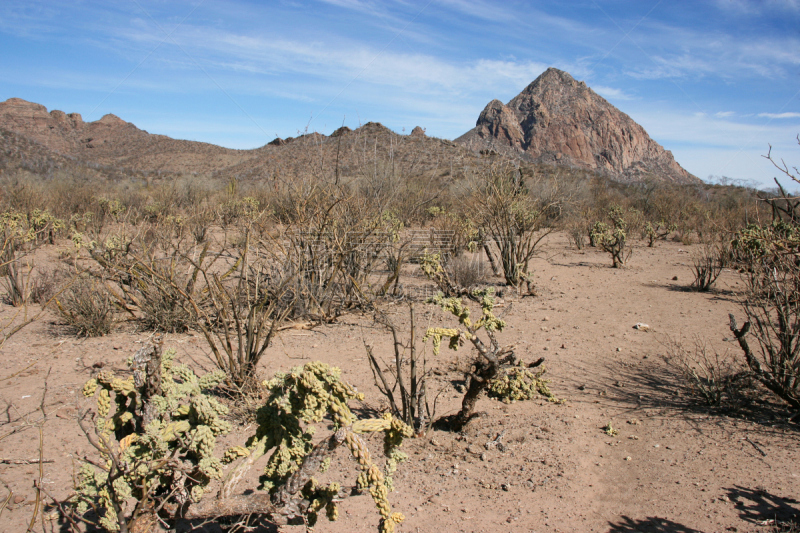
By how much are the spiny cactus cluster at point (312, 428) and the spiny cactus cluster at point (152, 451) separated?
223 mm

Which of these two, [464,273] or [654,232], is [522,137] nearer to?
[654,232]

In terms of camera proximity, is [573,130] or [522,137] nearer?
[573,130]

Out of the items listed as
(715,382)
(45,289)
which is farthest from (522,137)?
(715,382)

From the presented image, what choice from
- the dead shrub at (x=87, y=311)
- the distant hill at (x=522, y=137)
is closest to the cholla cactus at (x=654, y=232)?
the dead shrub at (x=87, y=311)

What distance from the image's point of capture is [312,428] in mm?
2076

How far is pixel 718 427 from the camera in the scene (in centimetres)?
350

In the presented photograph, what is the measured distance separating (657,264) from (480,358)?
8.85 metres

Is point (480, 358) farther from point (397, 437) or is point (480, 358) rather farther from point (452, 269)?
point (452, 269)

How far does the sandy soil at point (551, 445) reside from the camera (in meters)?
2.63

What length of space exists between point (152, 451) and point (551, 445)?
263 centimetres

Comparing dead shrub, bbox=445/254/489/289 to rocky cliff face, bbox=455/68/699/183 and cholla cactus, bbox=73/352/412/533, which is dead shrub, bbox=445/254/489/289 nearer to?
cholla cactus, bbox=73/352/412/533

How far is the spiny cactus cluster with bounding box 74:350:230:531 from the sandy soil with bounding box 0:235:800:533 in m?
0.57

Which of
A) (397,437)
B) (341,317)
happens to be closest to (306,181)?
(341,317)

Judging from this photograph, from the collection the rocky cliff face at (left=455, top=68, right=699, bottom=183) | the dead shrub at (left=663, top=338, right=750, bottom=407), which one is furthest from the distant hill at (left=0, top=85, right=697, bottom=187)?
the dead shrub at (left=663, top=338, right=750, bottom=407)
